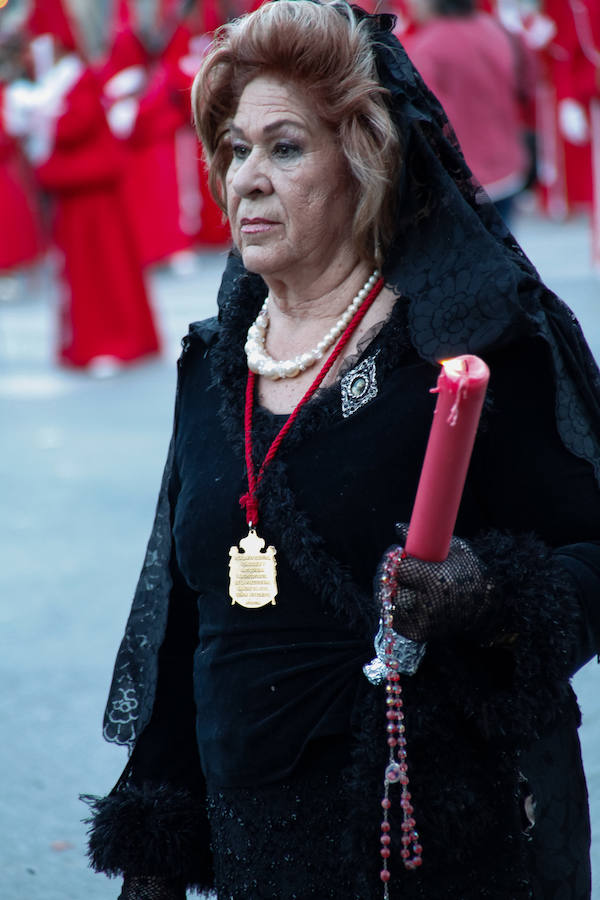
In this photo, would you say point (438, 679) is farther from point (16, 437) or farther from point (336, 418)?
point (16, 437)

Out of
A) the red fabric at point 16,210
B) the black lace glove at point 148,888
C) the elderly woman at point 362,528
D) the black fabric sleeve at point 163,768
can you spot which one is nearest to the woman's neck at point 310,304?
the elderly woman at point 362,528

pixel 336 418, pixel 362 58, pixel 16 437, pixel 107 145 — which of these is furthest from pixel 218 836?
pixel 107 145

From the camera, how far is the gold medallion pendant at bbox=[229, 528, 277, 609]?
6.54 ft

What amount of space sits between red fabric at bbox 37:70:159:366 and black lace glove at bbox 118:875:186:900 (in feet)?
24.7

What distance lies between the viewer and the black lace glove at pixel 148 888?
221 cm

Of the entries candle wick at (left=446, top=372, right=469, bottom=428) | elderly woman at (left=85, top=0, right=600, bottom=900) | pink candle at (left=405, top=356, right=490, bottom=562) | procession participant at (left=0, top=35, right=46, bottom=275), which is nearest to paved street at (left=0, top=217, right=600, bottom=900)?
elderly woman at (left=85, top=0, right=600, bottom=900)

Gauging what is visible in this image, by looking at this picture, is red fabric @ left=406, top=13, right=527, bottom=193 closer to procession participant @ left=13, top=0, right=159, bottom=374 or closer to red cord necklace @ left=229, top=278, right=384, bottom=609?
procession participant @ left=13, top=0, right=159, bottom=374

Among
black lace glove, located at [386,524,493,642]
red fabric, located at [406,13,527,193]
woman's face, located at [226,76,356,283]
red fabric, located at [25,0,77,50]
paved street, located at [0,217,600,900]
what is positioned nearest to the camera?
black lace glove, located at [386,524,493,642]

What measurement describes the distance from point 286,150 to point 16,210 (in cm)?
1222

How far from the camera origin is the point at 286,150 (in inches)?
83.6

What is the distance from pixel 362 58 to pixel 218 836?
4.16 ft

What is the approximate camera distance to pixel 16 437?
7648 mm

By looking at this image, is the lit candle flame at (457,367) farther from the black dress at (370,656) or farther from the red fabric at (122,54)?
the red fabric at (122,54)

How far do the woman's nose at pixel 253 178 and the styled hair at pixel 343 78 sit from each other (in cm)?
12
